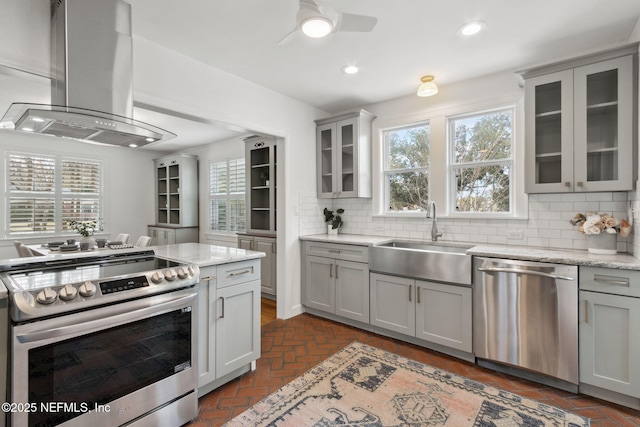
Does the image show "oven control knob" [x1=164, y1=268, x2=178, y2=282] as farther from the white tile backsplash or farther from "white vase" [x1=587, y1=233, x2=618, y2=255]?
"white vase" [x1=587, y1=233, x2=618, y2=255]

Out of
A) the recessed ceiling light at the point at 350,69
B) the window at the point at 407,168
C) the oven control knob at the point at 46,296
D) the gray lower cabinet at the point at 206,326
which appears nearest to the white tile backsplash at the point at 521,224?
the window at the point at 407,168

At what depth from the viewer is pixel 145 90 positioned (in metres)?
2.37

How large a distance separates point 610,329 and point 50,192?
7.51 metres

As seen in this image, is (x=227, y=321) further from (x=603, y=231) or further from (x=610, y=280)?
(x=603, y=231)

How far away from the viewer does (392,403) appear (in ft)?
6.79

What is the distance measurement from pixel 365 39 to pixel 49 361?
9.27 ft

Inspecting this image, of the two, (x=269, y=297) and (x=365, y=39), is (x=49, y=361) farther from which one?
(x=269, y=297)

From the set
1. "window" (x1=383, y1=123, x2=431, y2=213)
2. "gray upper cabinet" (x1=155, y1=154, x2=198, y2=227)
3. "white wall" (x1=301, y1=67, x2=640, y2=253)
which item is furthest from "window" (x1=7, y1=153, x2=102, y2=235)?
"window" (x1=383, y1=123, x2=431, y2=213)

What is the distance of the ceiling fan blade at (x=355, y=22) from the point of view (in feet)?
5.47

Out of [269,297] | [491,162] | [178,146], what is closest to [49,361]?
[269,297]

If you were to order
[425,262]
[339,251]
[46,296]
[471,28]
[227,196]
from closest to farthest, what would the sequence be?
[46,296], [471,28], [425,262], [339,251], [227,196]

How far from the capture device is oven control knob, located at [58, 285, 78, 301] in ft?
4.66

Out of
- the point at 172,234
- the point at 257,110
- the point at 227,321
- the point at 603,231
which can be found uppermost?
the point at 257,110

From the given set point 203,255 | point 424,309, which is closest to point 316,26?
point 203,255
